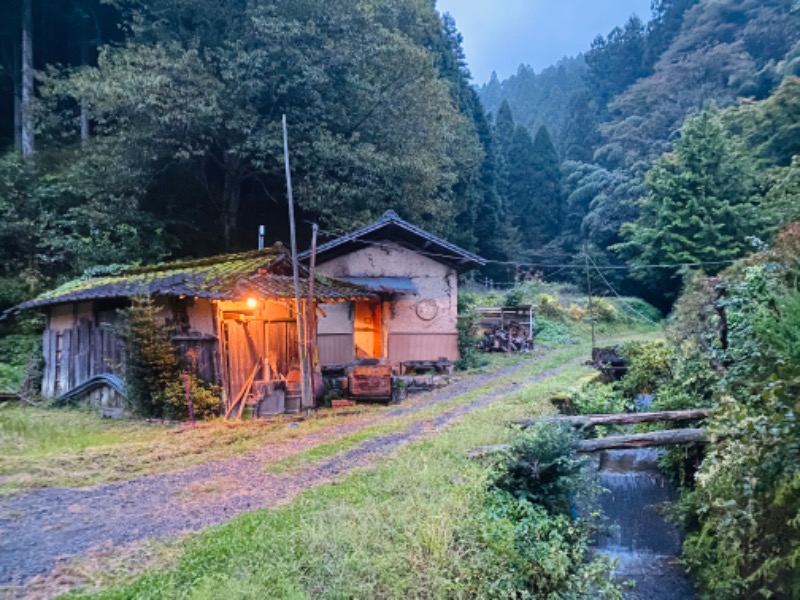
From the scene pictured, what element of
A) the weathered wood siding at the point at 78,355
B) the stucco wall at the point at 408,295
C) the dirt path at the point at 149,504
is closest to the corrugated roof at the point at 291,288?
the stucco wall at the point at 408,295

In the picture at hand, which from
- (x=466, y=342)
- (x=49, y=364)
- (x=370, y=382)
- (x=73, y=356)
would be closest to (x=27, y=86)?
(x=49, y=364)

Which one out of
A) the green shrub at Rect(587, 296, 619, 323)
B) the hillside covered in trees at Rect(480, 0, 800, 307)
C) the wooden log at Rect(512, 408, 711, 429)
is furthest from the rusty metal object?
the green shrub at Rect(587, 296, 619, 323)

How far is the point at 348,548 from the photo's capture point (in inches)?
172

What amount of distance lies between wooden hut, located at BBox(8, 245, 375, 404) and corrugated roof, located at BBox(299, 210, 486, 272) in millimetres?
2280

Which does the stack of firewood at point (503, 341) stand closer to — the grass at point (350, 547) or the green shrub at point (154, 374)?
the green shrub at point (154, 374)

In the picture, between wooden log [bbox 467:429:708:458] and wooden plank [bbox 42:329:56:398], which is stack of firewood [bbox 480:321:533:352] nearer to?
wooden log [bbox 467:429:708:458]

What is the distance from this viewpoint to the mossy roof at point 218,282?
33.8 feet

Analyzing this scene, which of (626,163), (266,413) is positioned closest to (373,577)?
(266,413)

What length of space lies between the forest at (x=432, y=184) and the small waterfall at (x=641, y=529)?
0.37 meters

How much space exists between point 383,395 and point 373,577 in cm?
807

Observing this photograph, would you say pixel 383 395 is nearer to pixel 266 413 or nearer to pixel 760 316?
pixel 266 413

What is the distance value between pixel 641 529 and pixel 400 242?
11.2 meters

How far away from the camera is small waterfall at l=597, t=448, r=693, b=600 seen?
245 inches

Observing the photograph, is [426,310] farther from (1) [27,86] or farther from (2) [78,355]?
(1) [27,86]
